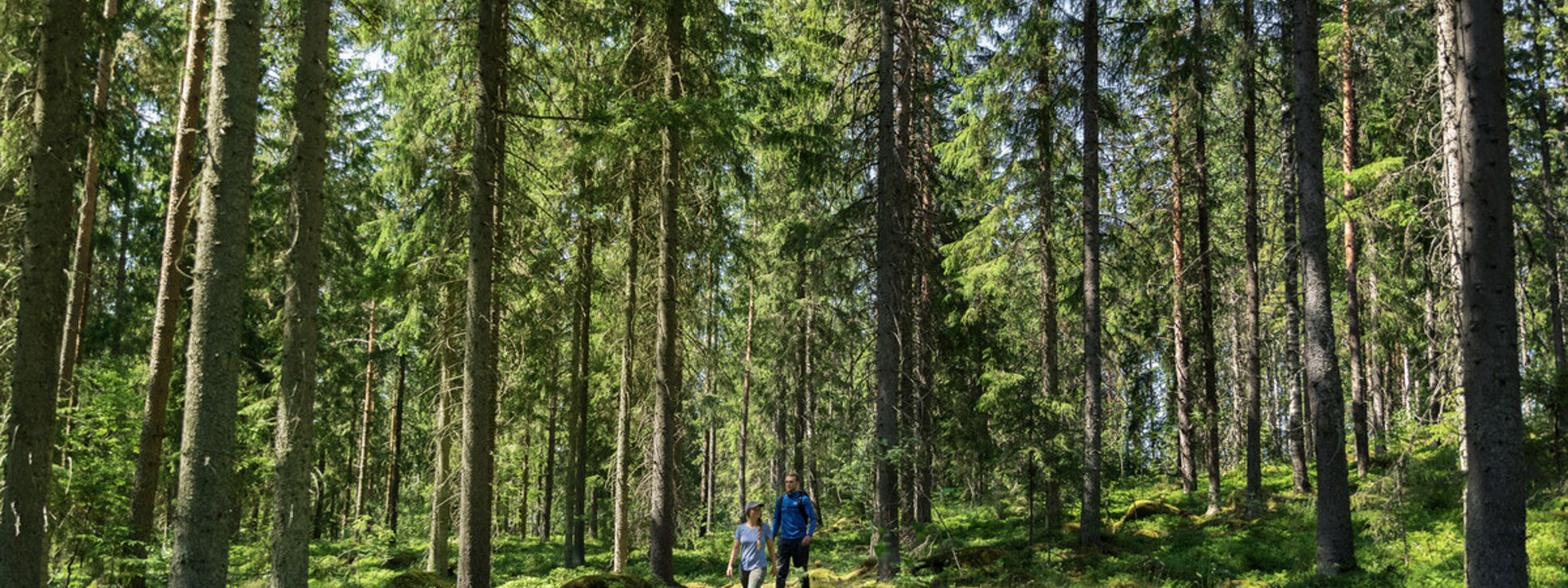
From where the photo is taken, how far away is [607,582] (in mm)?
11570

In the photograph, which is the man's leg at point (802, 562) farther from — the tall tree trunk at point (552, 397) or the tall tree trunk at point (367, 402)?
the tall tree trunk at point (367, 402)

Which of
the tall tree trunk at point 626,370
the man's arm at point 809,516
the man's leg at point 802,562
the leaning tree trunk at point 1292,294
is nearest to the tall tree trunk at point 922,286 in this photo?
the man's arm at point 809,516

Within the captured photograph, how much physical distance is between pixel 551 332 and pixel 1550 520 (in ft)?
52.9

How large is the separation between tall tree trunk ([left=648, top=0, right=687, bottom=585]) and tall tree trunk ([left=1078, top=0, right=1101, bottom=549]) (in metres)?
7.06

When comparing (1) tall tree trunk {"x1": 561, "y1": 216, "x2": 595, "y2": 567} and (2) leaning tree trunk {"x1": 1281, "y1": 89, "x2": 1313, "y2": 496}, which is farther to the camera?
(1) tall tree trunk {"x1": 561, "y1": 216, "x2": 595, "y2": 567}

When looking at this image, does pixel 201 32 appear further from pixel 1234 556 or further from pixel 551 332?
pixel 1234 556

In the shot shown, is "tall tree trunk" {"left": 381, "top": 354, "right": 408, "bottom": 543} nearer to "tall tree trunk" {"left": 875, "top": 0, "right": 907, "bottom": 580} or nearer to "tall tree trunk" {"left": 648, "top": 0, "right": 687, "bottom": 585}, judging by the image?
"tall tree trunk" {"left": 648, "top": 0, "right": 687, "bottom": 585}

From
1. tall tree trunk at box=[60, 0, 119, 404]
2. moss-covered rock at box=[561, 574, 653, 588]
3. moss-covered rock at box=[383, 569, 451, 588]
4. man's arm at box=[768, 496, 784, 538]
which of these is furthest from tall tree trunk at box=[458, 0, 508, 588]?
tall tree trunk at box=[60, 0, 119, 404]

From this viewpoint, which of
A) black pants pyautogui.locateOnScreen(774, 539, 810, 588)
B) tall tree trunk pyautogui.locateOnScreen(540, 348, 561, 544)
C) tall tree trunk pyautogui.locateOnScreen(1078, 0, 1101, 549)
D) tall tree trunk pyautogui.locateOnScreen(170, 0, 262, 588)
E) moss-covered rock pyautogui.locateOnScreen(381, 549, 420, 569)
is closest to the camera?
tall tree trunk pyautogui.locateOnScreen(170, 0, 262, 588)

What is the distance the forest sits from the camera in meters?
7.27

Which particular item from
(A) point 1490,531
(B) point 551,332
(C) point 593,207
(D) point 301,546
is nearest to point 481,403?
(D) point 301,546

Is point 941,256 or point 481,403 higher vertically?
point 941,256

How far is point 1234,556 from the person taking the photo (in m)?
12.9

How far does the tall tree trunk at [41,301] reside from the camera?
7.23 metres
